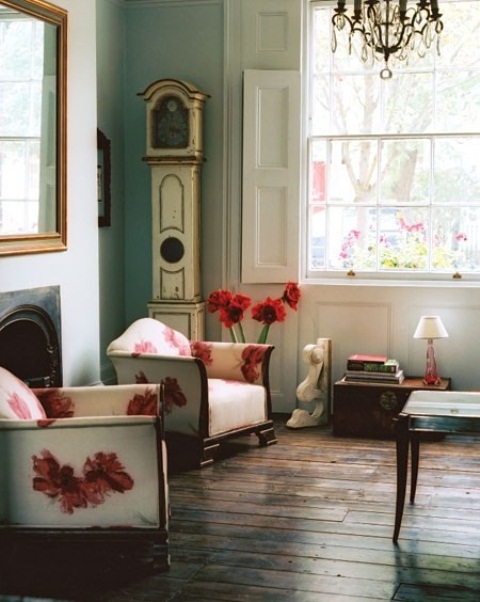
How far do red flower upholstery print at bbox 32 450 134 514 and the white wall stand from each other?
1.36 m

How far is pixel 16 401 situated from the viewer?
370 centimetres

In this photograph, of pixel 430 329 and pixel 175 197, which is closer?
pixel 430 329

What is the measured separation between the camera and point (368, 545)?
3.91 meters

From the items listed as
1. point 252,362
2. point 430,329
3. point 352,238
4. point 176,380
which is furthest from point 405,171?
point 176,380

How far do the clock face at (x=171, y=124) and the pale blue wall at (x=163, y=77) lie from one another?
28 centimetres

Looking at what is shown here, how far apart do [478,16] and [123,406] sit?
3819 millimetres

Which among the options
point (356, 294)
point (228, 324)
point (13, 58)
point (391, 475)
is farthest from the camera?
point (356, 294)

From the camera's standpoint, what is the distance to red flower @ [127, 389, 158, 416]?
4074mm

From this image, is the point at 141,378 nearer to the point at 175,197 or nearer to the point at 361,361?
the point at 361,361

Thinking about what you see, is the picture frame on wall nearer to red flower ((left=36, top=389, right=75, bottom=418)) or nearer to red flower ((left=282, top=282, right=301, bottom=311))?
red flower ((left=282, top=282, right=301, bottom=311))

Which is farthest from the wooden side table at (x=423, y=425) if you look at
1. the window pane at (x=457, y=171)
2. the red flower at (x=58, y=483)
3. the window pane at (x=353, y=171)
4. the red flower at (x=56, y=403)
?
the window pane at (x=353, y=171)

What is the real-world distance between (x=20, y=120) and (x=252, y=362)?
2056 mm

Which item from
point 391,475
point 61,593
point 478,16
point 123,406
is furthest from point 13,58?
point 478,16

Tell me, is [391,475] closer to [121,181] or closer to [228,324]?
[228,324]
